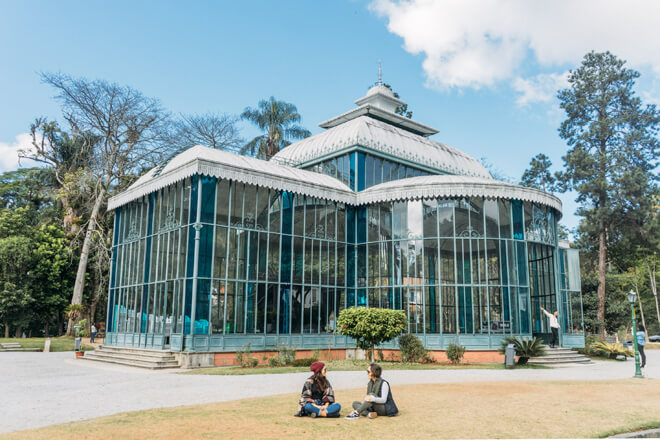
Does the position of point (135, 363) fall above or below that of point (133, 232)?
below

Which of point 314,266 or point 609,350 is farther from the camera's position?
point 609,350

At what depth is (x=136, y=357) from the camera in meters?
19.8

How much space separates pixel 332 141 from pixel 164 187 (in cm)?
986

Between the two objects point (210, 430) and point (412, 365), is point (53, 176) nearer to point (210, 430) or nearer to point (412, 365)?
point (412, 365)

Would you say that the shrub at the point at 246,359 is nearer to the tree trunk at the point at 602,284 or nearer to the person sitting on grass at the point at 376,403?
the person sitting on grass at the point at 376,403

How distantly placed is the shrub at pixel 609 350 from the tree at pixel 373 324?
1223 centimetres

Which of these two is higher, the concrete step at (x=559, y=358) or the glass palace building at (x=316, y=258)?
the glass palace building at (x=316, y=258)

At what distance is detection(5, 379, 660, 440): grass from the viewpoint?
7.35 metres

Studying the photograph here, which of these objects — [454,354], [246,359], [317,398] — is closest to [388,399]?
[317,398]

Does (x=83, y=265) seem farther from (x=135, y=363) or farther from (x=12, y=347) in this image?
(x=135, y=363)

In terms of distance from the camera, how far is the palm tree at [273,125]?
4509 cm

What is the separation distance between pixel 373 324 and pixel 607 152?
1067 inches

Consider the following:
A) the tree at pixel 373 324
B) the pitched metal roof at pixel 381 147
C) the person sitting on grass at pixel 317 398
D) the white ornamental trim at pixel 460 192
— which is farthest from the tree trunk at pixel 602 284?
the person sitting on grass at pixel 317 398

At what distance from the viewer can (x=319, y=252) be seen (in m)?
22.8
